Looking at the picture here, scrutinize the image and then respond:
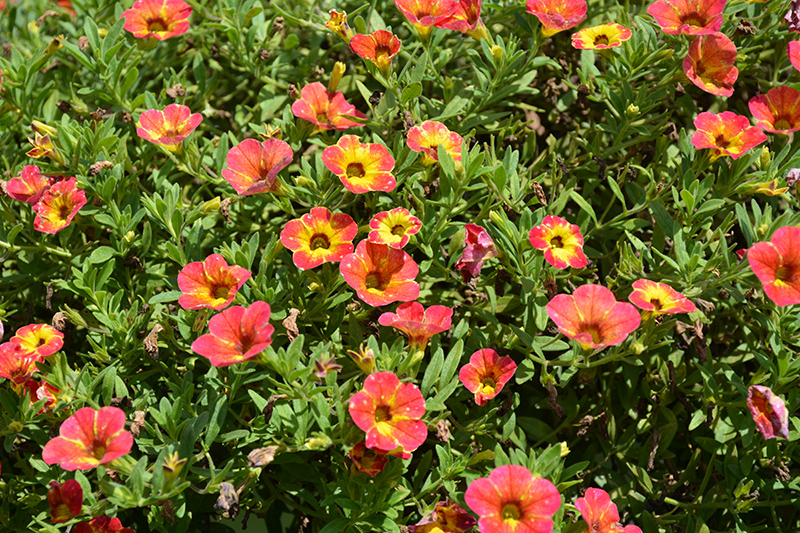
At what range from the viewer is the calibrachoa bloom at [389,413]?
48.0 inches

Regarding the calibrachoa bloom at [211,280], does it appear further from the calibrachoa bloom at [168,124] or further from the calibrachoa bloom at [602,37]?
the calibrachoa bloom at [602,37]

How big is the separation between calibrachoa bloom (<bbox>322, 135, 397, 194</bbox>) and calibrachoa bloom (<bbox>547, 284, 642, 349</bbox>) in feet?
1.51

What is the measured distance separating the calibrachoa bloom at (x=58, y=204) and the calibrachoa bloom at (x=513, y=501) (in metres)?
1.15

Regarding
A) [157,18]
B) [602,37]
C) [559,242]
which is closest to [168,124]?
[157,18]

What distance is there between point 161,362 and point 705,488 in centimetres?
135

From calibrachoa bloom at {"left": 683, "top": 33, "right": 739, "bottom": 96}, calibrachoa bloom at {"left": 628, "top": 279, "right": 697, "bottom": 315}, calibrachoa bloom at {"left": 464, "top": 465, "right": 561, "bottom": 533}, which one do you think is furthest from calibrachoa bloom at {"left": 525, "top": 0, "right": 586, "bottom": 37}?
calibrachoa bloom at {"left": 464, "top": 465, "right": 561, "bottom": 533}

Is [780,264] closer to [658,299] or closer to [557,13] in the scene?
[658,299]

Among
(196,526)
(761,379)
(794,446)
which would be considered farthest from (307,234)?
(794,446)

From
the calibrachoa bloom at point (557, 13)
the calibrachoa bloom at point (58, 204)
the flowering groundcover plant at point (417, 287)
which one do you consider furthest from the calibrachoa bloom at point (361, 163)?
the calibrachoa bloom at point (58, 204)

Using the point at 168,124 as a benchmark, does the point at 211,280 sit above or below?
below

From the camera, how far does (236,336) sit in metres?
1.31

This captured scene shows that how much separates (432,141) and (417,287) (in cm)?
38

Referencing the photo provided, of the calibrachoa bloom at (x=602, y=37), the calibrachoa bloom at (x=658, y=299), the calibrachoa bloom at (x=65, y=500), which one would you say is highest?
the calibrachoa bloom at (x=602, y=37)

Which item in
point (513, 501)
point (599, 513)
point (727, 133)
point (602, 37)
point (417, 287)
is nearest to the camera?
point (513, 501)
